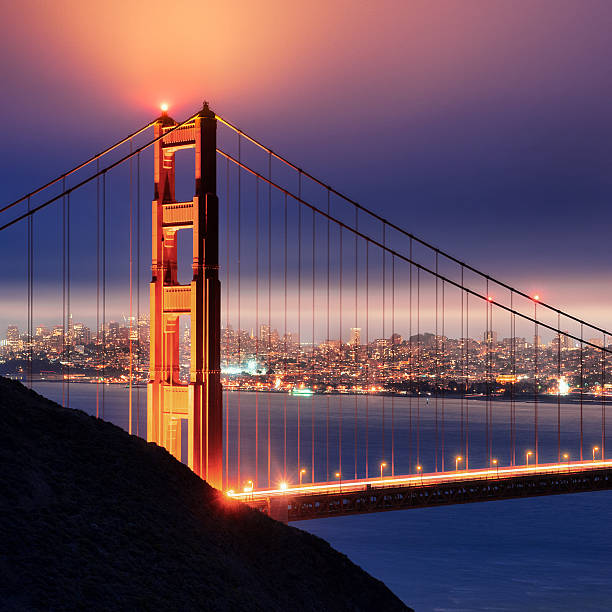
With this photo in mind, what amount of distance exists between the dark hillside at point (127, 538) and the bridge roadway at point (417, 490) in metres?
7.41

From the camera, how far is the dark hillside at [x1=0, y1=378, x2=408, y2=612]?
10.8 m

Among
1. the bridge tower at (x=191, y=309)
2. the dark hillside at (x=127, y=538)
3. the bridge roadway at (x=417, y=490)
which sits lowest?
the bridge roadway at (x=417, y=490)

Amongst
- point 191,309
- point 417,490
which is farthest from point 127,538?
point 417,490

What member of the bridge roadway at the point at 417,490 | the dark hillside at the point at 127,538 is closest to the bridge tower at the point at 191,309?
the bridge roadway at the point at 417,490

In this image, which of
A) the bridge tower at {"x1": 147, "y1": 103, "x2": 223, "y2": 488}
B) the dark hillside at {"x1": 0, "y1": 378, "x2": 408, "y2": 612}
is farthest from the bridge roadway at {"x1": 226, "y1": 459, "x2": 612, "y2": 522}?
the dark hillside at {"x1": 0, "y1": 378, "x2": 408, "y2": 612}

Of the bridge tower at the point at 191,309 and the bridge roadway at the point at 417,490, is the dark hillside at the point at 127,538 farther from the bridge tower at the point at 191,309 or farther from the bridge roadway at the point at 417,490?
the bridge tower at the point at 191,309

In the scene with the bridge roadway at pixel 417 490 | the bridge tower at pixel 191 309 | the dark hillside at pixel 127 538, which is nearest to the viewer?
the dark hillside at pixel 127 538

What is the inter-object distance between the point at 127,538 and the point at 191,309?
1379 centimetres

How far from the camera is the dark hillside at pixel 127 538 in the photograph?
1081 cm

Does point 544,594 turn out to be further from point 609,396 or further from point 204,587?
point 609,396

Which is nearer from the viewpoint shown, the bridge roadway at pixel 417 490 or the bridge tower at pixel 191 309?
the bridge tower at pixel 191 309

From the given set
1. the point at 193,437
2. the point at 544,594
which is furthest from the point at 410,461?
the point at 193,437

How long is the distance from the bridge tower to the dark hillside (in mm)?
7911

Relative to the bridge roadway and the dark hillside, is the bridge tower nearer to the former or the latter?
the bridge roadway
